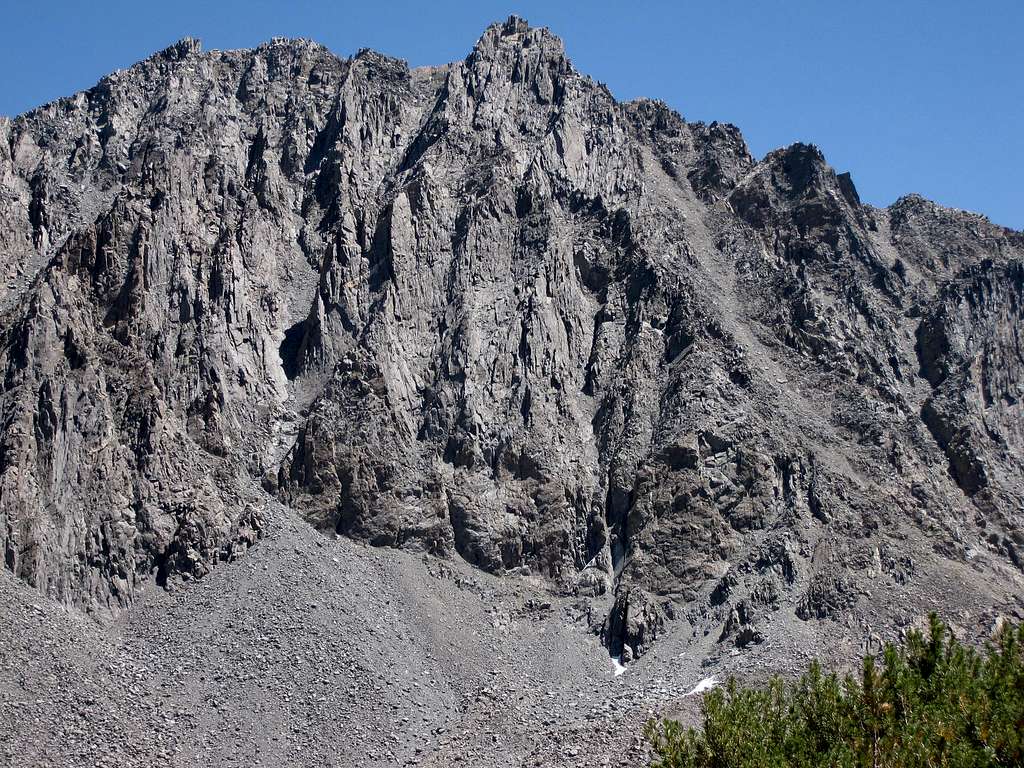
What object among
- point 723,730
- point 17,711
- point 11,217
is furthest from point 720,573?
point 11,217

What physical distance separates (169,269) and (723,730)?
7530cm

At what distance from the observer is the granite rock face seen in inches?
3332

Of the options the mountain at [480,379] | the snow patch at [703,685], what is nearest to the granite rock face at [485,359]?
the mountain at [480,379]

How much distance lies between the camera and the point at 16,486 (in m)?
77.0

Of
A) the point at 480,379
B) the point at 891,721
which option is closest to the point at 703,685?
the point at 480,379

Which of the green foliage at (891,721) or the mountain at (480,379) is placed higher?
the mountain at (480,379)

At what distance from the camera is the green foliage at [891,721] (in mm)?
28859

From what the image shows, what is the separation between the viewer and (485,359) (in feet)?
330

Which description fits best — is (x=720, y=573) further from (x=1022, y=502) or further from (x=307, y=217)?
(x=307, y=217)

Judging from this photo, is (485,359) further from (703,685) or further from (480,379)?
(703,685)

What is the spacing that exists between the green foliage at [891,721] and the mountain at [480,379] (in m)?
35.9

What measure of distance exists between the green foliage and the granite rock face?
47.1m

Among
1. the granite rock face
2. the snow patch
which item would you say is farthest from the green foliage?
the granite rock face

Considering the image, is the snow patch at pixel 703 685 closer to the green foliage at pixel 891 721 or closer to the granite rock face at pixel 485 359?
the granite rock face at pixel 485 359
